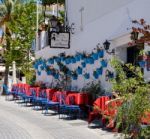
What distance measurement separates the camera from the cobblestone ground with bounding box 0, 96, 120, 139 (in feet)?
40.8

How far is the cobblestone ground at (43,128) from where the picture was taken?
12441 millimetres

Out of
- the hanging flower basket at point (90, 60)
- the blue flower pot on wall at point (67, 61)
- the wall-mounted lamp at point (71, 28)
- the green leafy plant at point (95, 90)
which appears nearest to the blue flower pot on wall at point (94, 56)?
the hanging flower basket at point (90, 60)

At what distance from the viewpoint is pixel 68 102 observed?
1638 centimetres

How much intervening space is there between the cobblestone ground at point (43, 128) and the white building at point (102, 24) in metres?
2.36

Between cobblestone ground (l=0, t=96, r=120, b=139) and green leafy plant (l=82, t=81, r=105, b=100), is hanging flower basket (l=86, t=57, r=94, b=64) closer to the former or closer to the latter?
green leafy plant (l=82, t=81, r=105, b=100)

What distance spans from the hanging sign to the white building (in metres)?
0.39

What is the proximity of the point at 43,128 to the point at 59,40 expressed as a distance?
21.9ft

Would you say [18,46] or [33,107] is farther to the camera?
[18,46]

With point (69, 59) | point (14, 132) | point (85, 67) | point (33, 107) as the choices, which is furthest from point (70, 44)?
point (14, 132)

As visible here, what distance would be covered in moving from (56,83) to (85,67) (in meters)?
4.69

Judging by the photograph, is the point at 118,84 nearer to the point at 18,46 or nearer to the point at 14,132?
the point at 14,132

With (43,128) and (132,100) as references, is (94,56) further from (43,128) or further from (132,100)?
(132,100)

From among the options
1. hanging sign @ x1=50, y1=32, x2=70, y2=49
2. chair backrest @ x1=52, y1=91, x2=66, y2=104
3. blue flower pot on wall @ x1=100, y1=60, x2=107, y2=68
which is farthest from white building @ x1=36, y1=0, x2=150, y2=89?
chair backrest @ x1=52, y1=91, x2=66, y2=104

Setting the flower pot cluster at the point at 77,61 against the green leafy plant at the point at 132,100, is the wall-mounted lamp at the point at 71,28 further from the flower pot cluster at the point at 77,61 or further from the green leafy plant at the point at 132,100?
the green leafy plant at the point at 132,100
